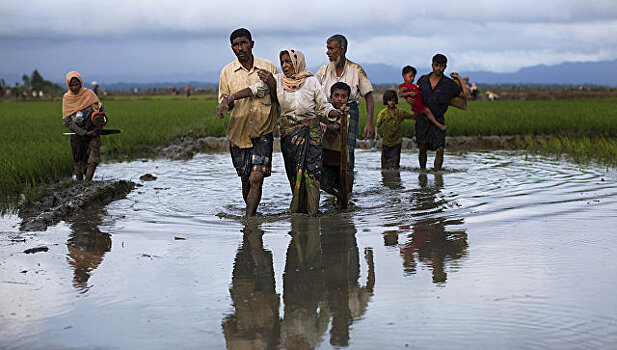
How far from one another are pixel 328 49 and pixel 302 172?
53.3 inches

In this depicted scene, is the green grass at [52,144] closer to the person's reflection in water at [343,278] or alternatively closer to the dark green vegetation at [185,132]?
the dark green vegetation at [185,132]

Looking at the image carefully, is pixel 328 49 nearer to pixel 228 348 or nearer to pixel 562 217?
pixel 562 217

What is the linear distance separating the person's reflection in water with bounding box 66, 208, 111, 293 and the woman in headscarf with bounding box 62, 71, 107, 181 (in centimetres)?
174

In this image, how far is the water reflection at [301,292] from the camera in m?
3.09

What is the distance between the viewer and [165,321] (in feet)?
10.9

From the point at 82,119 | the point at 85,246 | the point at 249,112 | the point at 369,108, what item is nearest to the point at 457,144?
the point at 369,108

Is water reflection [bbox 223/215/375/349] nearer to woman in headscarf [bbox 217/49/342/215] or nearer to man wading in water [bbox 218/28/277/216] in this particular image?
woman in headscarf [bbox 217/49/342/215]

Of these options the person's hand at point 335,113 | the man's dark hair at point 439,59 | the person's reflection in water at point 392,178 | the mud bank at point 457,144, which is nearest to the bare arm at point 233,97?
the person's hand at point 335,113

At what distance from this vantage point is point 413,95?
8703mm

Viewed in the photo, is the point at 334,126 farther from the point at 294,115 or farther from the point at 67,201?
the point at 67,201

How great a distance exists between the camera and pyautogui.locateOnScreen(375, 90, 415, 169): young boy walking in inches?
349

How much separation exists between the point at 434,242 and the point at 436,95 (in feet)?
13.1

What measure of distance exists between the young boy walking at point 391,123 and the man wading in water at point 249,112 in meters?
3.05

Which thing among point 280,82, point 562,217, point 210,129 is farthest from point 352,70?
point 210,129
